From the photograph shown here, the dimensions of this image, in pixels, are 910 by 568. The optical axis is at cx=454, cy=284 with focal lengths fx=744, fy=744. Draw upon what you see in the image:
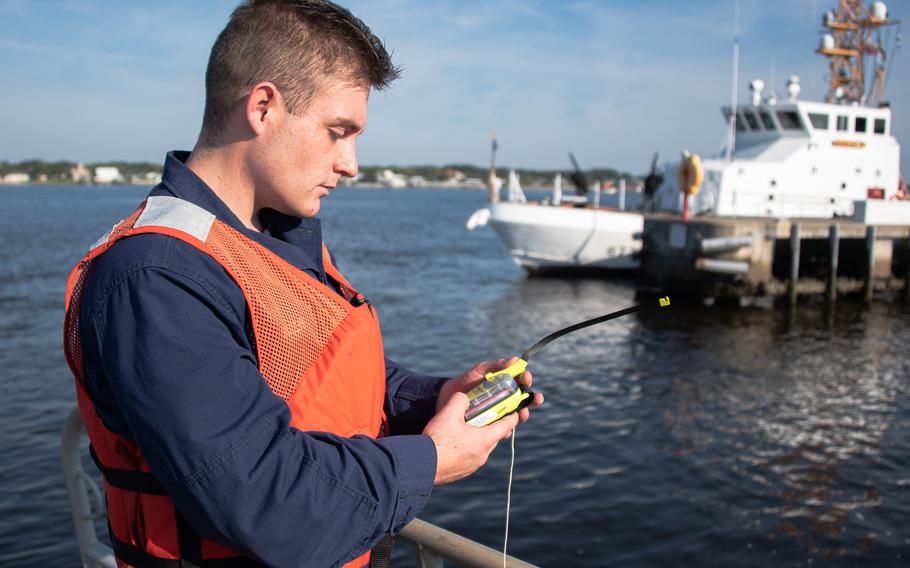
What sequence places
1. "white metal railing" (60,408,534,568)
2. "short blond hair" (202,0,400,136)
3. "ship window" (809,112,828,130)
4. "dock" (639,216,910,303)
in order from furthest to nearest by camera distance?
1. "ship window" (809,112,828,130)
2. "dock" (639,216,910,303)
3. "white metal railing" (60,408,534,568)
4. "short blond hair" (202,0,400,136)

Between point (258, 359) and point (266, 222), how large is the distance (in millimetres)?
484

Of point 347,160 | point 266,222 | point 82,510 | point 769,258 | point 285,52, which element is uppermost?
point 285,52

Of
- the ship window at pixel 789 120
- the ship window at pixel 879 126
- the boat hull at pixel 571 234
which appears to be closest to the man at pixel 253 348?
the boat hull at pixel 571 234

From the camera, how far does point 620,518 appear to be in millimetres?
8289

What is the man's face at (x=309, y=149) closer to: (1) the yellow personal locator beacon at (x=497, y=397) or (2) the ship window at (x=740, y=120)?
(1) the yellow personal locator beacon at (x=497, y=397)

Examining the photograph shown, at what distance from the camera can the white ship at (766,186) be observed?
26500 mm

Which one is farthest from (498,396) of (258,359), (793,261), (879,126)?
(879,126)

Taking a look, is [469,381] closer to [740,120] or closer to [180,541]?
[180,541]

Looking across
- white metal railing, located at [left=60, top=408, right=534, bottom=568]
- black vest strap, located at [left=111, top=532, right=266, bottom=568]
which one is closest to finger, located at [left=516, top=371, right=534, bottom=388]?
white metal railing, located at [left=60, top=408, right=534, bottom=568]

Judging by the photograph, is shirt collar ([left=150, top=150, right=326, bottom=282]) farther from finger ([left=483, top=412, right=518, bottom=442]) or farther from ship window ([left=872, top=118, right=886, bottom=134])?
ship window ([left=872, top=118, right=886, bottom=134])

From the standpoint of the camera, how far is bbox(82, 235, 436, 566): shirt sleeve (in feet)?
4.37

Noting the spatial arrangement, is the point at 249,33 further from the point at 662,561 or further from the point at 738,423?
the point at 738,423

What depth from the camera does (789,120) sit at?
28047 mm

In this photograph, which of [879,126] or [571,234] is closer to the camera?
[571,234]
